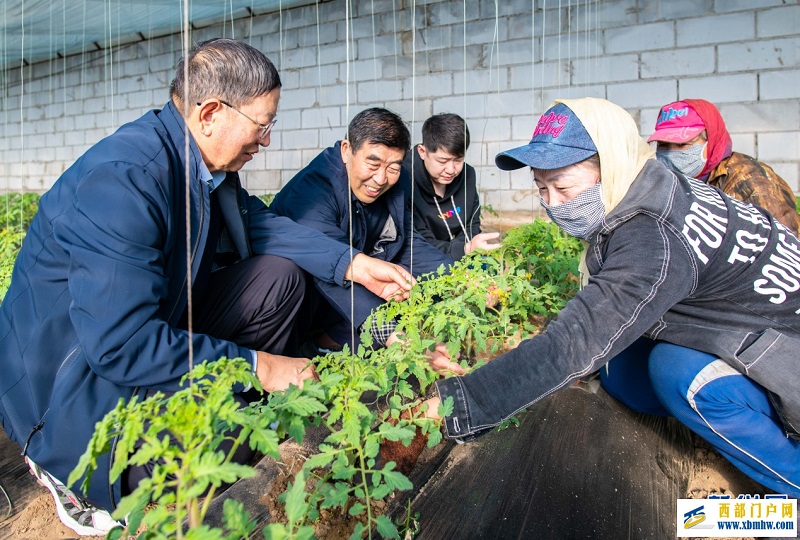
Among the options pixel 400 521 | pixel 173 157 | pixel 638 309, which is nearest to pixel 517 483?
pixel 400 521

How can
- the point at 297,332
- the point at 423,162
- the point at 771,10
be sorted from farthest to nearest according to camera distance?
the point at 771,10 < the point at 423,162 < the point at 297,332

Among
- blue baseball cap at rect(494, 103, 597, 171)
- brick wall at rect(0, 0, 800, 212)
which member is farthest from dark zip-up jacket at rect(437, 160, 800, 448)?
brick wall at rect(0, 0, 800, 212)

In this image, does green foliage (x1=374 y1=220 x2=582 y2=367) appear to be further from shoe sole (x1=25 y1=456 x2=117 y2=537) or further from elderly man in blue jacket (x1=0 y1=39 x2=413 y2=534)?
shoe sole (x1=25 y1=456 x2=117 y2=537)

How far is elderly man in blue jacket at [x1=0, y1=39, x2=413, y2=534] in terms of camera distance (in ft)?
4.57

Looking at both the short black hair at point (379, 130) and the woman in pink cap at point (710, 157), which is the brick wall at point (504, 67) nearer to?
the short black hair at point (379, 130)

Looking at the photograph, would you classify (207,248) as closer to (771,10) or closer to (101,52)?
(771,10)

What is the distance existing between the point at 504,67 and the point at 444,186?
3.21m

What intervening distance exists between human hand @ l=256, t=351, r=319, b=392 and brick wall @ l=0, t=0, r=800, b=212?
2.62m

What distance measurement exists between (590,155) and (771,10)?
5.03 metres

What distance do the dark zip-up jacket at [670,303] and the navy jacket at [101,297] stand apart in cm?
73

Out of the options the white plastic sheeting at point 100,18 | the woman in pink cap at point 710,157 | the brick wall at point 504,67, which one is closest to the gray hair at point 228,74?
the brick wall at point 504,67

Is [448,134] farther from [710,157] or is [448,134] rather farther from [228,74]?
[228,74]

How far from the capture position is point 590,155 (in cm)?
156

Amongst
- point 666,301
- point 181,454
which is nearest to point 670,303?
point 666,301
